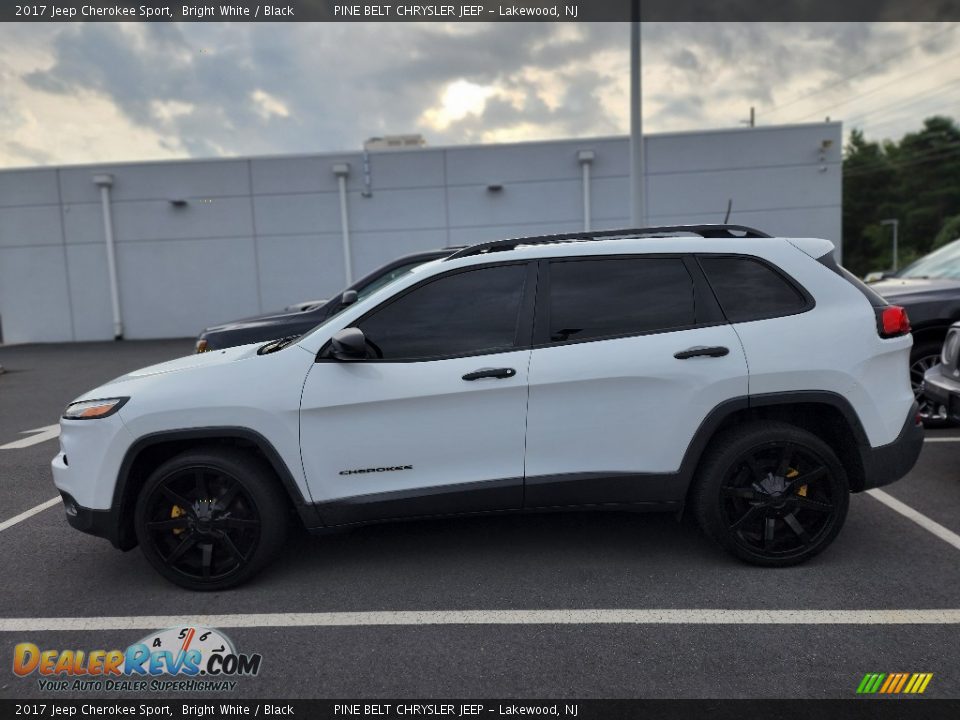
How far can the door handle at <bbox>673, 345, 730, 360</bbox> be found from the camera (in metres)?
3.44

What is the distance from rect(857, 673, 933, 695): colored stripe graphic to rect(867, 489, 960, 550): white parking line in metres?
1.48

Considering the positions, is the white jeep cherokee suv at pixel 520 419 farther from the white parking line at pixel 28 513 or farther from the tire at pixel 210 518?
the white parking line at pixel 28 513

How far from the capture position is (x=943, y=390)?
4734 millimetres

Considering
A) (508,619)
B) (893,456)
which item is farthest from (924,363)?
(508,619)

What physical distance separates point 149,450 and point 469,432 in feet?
5.59

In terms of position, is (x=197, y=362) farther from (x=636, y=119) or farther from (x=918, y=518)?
(x=636, y=119)

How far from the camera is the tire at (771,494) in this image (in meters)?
3.48

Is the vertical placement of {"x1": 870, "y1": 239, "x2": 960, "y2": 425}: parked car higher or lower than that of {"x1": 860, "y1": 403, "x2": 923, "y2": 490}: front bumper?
higher

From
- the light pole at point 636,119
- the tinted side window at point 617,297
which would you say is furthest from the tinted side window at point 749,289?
the light pole at point 636,119

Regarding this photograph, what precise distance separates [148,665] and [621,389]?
8.28 feet

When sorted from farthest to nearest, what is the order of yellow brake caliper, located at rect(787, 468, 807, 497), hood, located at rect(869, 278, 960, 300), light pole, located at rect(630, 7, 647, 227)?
light pole, located at rect(630, 7, 647, 227)
hood, located at rect(869, 278, 960, 300)
yellow brake caliper, located at rect(787, 468, 807, 497)

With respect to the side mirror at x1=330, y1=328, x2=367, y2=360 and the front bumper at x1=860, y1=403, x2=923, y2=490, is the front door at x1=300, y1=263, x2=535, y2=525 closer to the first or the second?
the side mirror at x1=330, y1=328, x2=367, y2=360
